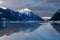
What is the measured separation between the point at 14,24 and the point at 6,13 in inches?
10.0

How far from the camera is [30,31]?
2.79 meters

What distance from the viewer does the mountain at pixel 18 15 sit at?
290 centimetres

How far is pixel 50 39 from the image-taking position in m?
2.37

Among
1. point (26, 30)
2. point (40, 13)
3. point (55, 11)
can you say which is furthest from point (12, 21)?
point (55, 11)

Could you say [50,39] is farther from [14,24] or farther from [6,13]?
[6,13]

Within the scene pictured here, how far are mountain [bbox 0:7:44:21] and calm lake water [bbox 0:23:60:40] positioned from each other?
0.31 ft

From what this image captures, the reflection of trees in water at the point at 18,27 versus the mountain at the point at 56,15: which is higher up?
the mountain at the point at 56,15

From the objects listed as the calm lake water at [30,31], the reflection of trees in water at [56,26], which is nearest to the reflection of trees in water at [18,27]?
the calm lake water at [30,31]

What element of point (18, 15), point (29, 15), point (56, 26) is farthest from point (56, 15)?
point (18, 15)

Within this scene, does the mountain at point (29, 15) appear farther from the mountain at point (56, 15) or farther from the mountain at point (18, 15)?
the mountain at point (56, 15)

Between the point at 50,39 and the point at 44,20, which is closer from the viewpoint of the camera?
the point at 50,39

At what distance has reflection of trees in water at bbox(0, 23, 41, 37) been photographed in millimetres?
2786

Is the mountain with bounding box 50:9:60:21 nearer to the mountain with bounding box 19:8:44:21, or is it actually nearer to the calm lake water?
the calm lake water

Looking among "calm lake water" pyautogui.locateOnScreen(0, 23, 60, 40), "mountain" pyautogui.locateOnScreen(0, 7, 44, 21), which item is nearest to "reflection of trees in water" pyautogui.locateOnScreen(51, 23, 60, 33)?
"calm lake water" pyautogui.locateOnScreen(0, 23, 60, 40)
